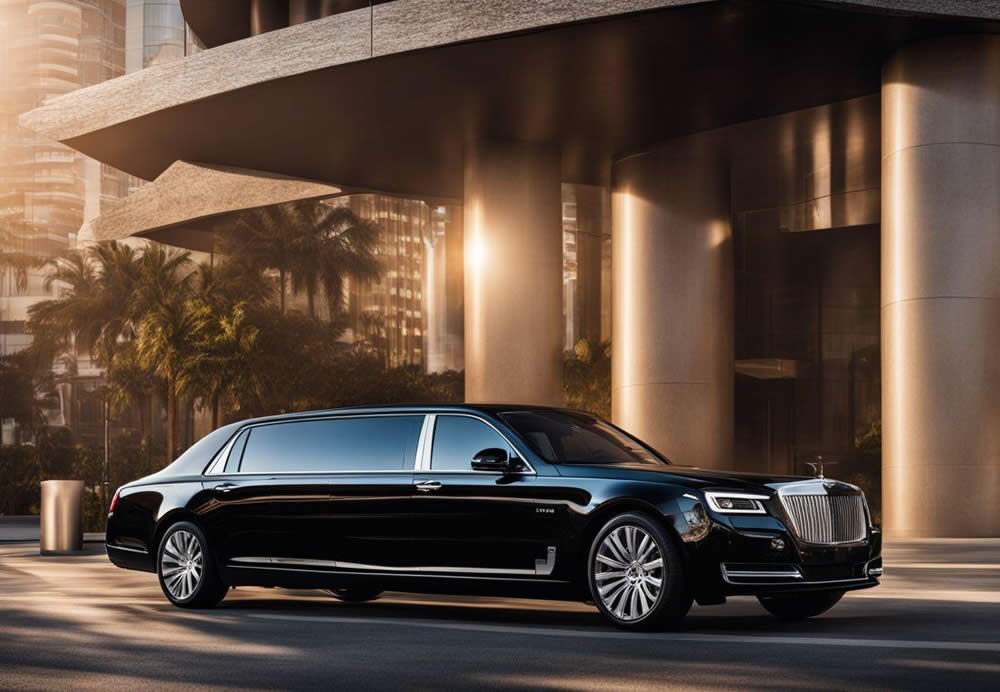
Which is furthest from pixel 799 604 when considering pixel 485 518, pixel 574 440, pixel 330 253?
pixel 330 253

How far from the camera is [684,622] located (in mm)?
10695

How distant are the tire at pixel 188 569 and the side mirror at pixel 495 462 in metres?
2.89

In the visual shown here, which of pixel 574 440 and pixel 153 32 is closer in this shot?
pixel 574 440

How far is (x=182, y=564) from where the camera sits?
1247cm

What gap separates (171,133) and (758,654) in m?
21.4

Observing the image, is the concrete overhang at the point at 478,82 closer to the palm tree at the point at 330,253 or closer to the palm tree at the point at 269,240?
the palm tree at the point at 269,240

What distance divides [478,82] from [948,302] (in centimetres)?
867

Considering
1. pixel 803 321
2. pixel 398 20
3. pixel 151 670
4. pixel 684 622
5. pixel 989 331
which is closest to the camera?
pixel 151 670

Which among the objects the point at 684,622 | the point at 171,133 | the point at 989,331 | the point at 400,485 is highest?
the point at 171,133

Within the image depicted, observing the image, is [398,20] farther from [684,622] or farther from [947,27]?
[684,622]

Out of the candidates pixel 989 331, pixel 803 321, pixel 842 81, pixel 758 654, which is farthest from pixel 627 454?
pixel 803 321

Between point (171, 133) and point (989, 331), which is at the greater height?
point (171, 133)

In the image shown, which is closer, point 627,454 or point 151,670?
point 151,670

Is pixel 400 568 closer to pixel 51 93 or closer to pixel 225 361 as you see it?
pixel 225 361
